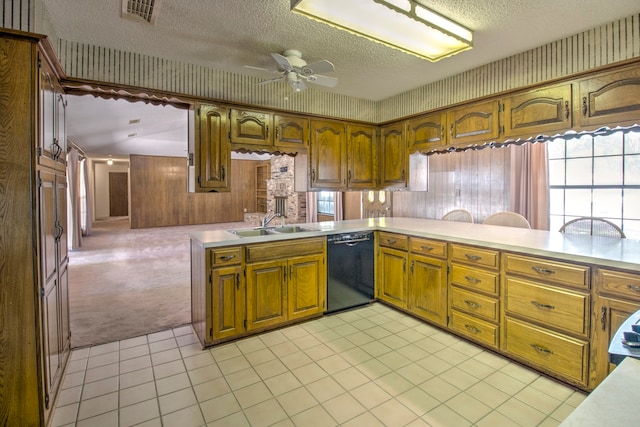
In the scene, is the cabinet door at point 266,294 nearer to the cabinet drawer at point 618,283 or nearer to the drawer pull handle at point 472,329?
the drawer pull handle at point 472,329

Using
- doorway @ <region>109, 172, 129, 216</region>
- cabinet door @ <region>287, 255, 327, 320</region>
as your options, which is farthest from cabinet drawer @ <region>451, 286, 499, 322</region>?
doorway @ <region>109, 172, 129, 216</region>

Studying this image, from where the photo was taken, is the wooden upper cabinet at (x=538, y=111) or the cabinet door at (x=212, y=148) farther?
the cabinet door at (x=212, y=148)

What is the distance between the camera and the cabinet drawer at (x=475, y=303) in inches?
101

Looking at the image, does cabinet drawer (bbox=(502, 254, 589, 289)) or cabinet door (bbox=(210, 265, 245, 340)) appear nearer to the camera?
cabinet drawer (bbox=(502, 254, 589, 289))

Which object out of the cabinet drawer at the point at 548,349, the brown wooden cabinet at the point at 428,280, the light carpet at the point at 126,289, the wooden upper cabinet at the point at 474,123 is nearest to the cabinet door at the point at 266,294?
the light carpet at the point at 126,289

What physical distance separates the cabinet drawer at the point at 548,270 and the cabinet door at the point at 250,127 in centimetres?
258

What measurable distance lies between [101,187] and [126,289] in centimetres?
1214

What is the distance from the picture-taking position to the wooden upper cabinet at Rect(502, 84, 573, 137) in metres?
2.67

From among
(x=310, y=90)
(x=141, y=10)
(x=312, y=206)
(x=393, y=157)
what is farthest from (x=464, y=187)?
(x=141, y=10)

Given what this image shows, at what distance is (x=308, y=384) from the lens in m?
2.21

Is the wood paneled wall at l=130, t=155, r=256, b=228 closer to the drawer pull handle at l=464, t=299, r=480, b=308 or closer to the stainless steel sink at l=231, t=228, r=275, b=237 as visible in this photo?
the stainless steel sink at l=231, t=228, r=275, b=237

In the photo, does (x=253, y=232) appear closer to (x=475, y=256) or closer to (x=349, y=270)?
(x=349, y=270)

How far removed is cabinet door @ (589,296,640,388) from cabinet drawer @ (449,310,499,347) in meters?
0.62

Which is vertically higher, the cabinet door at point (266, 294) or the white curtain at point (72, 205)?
the white curtain at point (72, 205)
